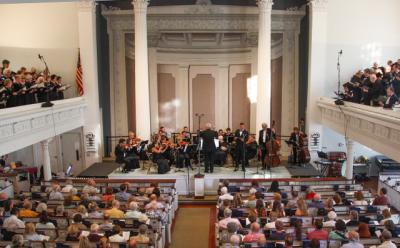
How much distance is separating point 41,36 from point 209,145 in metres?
9.97

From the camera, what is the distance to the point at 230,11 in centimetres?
1898

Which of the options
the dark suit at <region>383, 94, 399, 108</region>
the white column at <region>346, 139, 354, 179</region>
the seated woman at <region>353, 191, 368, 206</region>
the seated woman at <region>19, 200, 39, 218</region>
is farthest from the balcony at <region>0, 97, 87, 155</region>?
the white column at <region>346, 139, 354, 179</region>

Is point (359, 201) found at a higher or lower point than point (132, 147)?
lower

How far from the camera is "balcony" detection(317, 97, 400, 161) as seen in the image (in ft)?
33.9

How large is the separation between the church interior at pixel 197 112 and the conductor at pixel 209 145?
50mm

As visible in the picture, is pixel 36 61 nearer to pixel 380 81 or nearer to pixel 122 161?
pixel 122 161

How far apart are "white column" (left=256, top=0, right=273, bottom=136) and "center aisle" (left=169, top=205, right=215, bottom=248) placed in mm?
5748

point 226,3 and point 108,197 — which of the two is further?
point 226,3

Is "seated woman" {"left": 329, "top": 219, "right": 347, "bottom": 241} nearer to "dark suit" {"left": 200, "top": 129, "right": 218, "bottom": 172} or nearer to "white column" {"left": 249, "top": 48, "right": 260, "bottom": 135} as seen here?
"dark suit" {"left": 200, "top": 129, "right": 218, "bottom": 172}

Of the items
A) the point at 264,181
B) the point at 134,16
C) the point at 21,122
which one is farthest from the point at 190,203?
the point at 134,16

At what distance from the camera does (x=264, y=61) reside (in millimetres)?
17719

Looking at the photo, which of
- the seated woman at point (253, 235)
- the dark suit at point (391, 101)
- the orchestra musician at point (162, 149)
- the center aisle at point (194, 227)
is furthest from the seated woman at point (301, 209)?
the orchestra musician at point (162, 149)

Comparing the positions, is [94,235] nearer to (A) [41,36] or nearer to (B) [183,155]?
(B) [183,155]

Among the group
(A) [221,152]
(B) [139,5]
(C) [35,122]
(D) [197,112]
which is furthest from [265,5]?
→ (C) [35,122]
